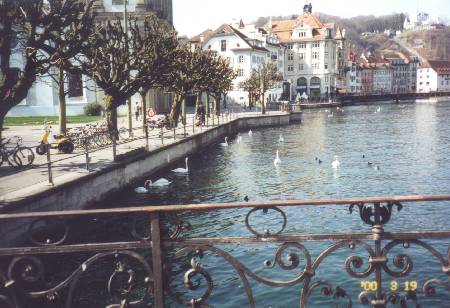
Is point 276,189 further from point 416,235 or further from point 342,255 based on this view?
point 416,235

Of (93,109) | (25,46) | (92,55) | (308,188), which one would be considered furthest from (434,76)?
(25,46)

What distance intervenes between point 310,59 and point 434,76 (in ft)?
279

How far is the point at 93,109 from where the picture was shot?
52312 mm

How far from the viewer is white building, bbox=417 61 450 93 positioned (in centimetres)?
18662

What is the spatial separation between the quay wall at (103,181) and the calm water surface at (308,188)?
1018 mm

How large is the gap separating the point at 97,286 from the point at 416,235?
9.78 metres

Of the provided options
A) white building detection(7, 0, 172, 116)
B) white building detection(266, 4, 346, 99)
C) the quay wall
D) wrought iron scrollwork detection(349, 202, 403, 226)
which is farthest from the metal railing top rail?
white building detection(266, 4, 346, 99)

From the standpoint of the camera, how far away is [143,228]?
1781 centimetres

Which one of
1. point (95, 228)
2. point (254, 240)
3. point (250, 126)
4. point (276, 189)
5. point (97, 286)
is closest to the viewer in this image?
point (254, 240)

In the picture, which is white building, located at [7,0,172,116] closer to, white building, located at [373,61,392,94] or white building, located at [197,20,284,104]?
white building, located at [197,20,284,104]

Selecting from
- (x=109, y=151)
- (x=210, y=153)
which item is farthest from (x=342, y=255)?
(x=210, y=153)

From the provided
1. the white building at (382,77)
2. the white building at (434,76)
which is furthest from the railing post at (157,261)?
the white building at (434,76)

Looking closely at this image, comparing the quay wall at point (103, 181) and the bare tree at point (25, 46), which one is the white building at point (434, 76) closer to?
the quay wall at point (103, 181)

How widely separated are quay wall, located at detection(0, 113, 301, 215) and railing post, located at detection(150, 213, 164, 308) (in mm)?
10137
